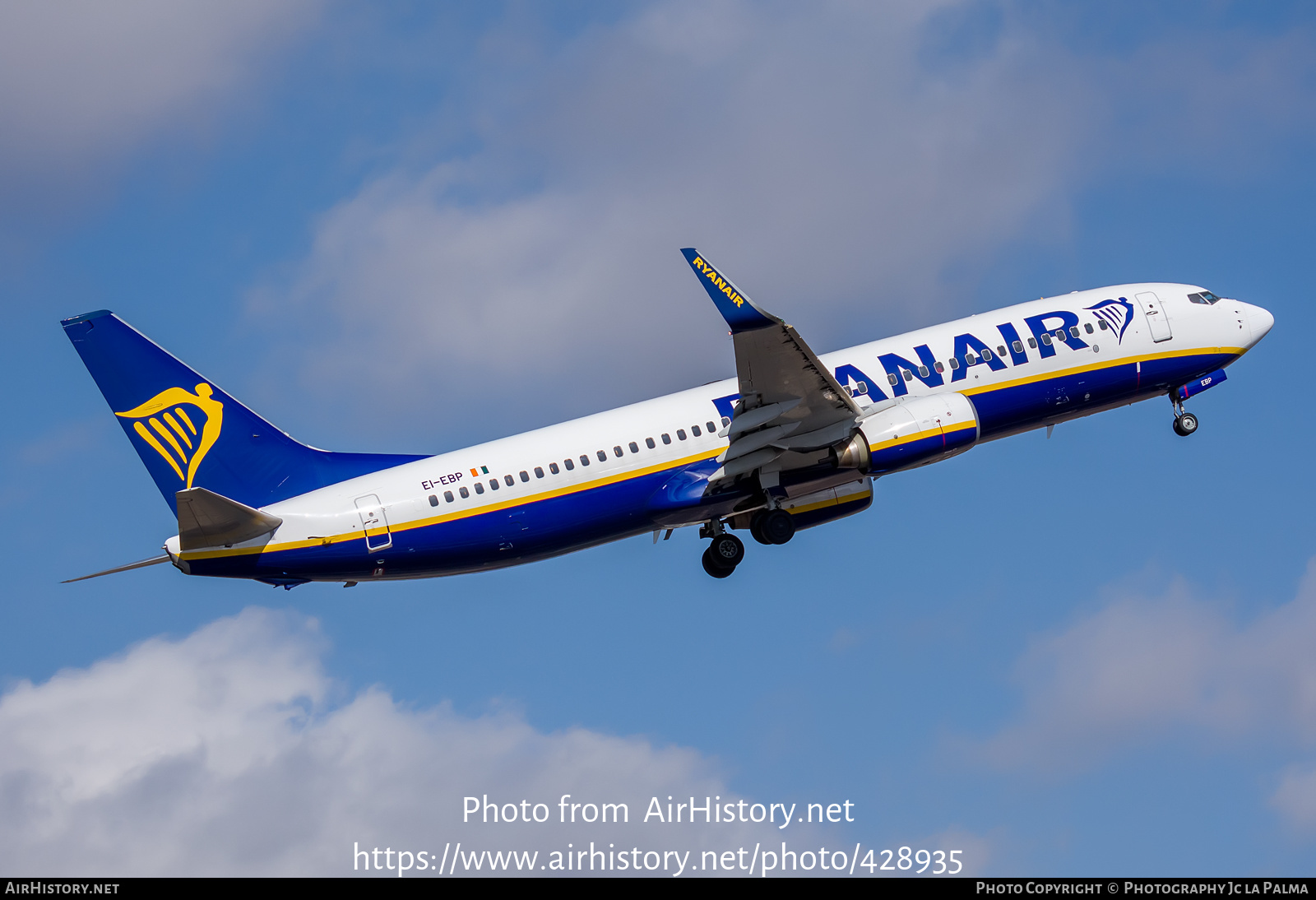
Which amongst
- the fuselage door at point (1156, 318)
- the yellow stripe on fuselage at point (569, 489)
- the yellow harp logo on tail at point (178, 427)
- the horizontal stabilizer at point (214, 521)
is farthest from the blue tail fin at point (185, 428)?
the fuselage door at point (1156, 318)

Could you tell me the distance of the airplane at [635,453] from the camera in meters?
40.5

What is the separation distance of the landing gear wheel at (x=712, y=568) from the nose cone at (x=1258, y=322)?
20571 mm

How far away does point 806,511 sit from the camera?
47.7 meters

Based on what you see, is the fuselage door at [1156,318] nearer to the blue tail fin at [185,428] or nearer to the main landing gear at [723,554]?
the main landing gear at [723,554]

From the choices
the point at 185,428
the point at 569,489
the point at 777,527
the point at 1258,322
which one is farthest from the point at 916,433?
the point at 185,428

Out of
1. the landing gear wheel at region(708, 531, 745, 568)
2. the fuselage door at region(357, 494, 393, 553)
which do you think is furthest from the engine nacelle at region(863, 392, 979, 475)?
the fuselage door at region(357, 494, 393, 553)

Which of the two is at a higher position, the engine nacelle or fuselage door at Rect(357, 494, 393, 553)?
the engine nacelle

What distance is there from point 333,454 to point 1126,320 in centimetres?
2635

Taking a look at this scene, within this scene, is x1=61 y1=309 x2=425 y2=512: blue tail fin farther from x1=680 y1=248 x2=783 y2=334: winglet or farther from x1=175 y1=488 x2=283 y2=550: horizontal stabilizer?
x1=680 y1=248 x2=783 y2=334: winglet

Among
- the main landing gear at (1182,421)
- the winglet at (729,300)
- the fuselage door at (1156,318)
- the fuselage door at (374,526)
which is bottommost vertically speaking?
the fuselage door at (374,526)

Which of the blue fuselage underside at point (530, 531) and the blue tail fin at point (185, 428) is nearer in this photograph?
the blue fuselage underside at point (530, 531)

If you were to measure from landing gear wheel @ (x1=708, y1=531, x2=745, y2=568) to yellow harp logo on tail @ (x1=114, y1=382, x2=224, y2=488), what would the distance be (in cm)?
1607

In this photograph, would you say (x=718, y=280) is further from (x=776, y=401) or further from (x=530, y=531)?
(x=530, y=531)

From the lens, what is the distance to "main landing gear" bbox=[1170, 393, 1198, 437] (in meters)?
50.4
